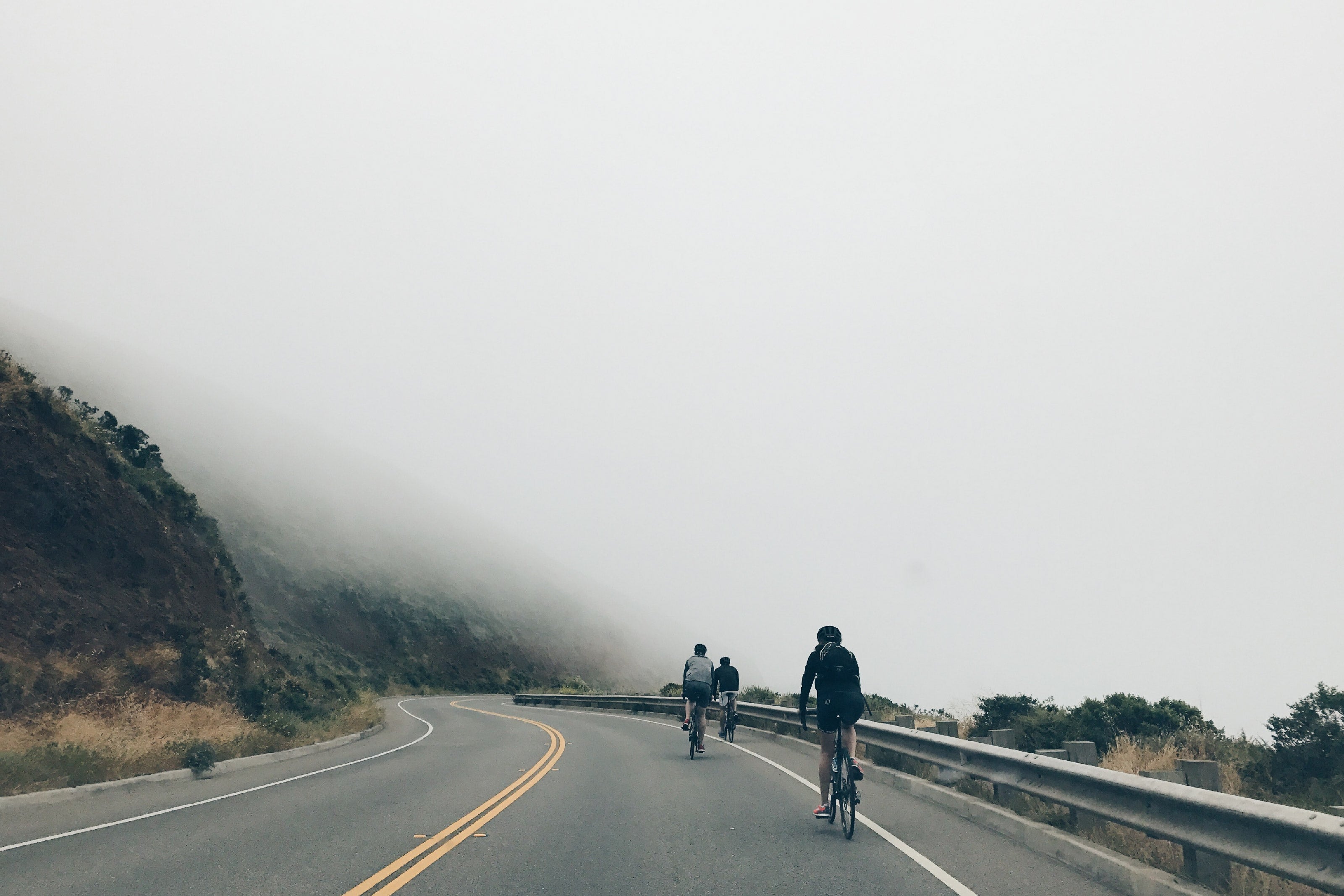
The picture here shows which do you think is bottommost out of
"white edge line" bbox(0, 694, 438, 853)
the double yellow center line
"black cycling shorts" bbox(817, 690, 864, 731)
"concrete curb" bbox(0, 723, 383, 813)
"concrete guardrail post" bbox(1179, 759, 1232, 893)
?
"concrete curb" bbox(0, 723, 383, 813)

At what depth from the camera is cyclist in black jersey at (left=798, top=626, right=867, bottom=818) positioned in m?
8.84

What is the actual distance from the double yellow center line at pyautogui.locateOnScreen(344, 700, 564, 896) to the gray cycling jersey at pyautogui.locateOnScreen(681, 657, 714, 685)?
3.21 m

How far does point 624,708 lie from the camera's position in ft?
122

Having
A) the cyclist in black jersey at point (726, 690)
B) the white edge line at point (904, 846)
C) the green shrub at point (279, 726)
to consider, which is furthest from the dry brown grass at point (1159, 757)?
the green shrub at point (279, 726)

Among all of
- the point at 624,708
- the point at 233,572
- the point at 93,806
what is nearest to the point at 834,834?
the point at 93,806

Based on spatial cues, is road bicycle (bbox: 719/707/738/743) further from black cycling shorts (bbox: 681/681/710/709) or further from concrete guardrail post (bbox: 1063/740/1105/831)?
concrete guardrail post (bbox: 1063/740/1105/831)

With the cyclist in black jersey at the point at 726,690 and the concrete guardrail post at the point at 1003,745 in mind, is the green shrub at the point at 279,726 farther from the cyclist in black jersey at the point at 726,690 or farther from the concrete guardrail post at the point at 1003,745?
the concrete guardrail post at the point at 1003,745

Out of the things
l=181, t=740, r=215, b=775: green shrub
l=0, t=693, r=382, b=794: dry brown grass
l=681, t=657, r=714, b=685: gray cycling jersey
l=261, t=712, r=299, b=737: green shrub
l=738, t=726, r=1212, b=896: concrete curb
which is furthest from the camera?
l=261, t=712, r=299, b=737: green shrub

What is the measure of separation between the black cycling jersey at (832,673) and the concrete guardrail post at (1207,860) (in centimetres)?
343

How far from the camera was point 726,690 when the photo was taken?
19625mm

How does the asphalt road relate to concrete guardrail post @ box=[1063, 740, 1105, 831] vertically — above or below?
below

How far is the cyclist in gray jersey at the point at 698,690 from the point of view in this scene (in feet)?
52.3

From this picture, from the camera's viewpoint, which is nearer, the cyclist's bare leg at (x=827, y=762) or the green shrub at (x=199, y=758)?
the cyclist's bare leg at (x=827, y=762)

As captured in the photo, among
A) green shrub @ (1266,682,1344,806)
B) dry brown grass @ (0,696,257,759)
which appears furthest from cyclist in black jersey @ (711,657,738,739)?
green shrub @ (1266,682,1344,806)
